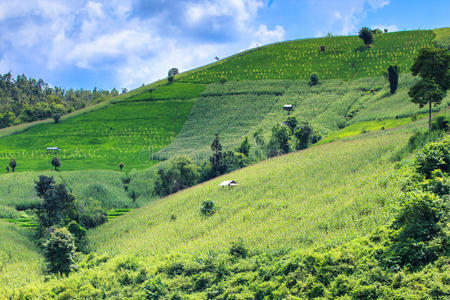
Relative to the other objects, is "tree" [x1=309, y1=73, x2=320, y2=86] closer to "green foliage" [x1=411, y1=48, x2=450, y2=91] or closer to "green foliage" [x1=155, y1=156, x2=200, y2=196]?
"green foliage" [x1=155, y1=156, x2=200, y2=196]

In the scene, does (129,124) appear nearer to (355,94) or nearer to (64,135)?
(64,135)

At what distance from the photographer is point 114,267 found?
3650 cm

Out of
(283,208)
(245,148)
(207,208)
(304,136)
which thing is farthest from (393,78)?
(283,208)

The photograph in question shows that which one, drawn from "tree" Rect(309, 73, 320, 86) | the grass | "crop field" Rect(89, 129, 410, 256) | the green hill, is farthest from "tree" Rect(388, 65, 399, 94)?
"crop field" Rect(89, 129, 410, 256)

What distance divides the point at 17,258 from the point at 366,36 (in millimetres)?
155677

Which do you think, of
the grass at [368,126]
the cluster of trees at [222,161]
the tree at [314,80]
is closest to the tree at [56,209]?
the cluster of trees at [222,161]

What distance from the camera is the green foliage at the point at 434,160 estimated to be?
103ft

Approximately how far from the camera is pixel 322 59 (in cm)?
16288

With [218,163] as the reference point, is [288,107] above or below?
above

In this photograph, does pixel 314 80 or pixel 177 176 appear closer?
pixel 177 176

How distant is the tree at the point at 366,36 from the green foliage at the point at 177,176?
11504cm

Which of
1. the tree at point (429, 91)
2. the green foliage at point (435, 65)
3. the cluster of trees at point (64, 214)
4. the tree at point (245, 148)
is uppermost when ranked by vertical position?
the green foliage at point (435, 65)

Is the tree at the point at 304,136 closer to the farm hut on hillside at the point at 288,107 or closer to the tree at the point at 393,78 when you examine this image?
the tree at the point at 393,78

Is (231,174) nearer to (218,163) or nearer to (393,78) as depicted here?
(218,163)
